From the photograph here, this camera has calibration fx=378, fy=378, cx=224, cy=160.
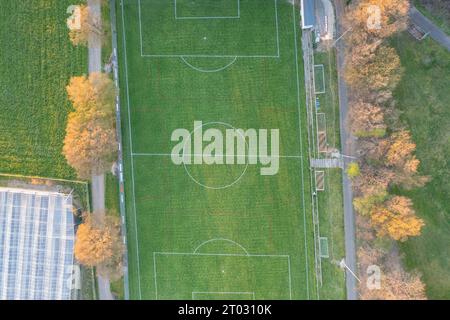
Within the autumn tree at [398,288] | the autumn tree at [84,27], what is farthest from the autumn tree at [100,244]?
the autumn tree at [398,288]

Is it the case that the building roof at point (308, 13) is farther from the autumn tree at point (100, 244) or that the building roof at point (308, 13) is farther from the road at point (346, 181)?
the autumn tree at point (100, 244)

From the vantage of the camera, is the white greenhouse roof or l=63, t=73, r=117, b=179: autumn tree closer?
l=63, t=73, r=117, b=179: autumn tree

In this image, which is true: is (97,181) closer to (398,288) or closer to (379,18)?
(398,288)

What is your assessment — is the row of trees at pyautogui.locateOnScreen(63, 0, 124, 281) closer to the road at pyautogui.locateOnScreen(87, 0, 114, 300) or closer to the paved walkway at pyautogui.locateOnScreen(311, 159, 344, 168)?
the road at pyautogui.locateOnScreen(87, 0, 114, 300)

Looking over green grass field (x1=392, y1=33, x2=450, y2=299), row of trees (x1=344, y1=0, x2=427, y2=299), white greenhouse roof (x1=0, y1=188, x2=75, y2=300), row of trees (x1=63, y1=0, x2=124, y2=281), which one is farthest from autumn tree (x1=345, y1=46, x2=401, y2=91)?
white greenhouse roof (x1=0, y1=188, x2=75, y2=300)

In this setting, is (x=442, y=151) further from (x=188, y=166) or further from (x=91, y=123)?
(x=91, y=123)

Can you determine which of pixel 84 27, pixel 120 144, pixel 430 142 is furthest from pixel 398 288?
pixel 84 27
